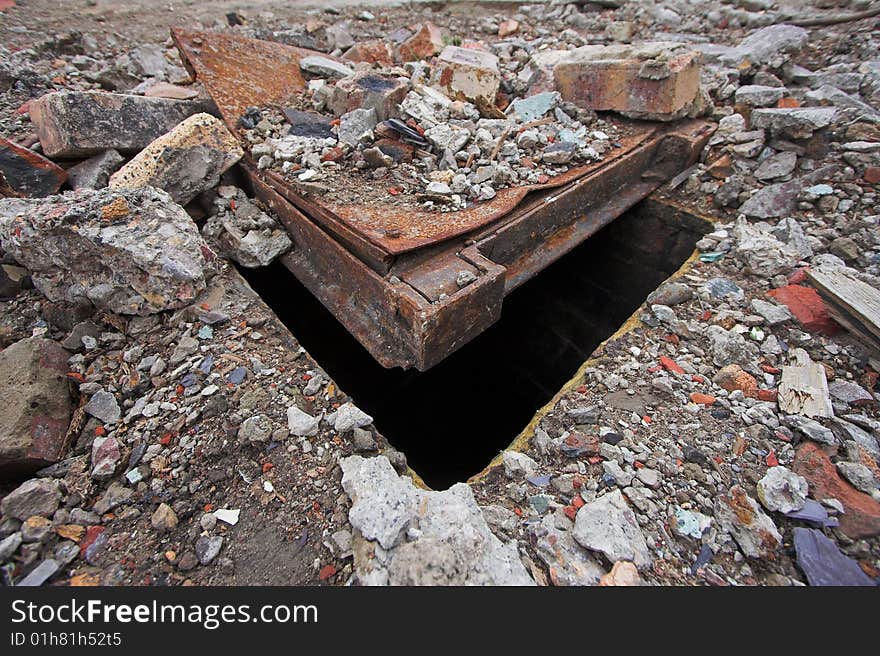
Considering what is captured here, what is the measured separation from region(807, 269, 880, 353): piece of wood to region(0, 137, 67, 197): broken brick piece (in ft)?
13.3

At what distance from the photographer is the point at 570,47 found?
164 inches

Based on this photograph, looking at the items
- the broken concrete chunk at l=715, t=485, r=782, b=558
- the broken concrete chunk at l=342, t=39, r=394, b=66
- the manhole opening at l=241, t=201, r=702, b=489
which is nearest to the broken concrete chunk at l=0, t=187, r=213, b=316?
the manhole opening at l=241, t=201, r=702, b=489

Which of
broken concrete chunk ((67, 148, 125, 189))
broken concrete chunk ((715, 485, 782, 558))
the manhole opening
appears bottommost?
the manhole opening

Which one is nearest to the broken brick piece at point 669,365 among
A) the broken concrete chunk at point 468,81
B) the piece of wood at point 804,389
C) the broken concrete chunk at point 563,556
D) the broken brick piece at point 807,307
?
the piece of wood at point 804,389

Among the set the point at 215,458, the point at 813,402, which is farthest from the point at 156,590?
the point at 813,402

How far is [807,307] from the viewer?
7.05ft

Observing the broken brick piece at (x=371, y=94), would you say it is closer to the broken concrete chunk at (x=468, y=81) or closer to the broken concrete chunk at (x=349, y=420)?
the broken concrete chunk at (x=468, y=81)

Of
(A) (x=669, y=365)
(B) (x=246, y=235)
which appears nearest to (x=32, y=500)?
(B) (x=246, y=235)

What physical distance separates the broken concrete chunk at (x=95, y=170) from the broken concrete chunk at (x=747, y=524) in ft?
11.1

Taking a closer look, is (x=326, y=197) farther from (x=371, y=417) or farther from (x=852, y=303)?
(x=852, y=303)

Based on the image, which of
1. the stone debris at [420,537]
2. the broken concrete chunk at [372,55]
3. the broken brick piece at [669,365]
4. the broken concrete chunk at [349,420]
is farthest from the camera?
the broken concrete chunk at [372,55]

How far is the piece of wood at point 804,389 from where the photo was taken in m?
1.78

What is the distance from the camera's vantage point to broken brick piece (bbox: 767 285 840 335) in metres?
2.07

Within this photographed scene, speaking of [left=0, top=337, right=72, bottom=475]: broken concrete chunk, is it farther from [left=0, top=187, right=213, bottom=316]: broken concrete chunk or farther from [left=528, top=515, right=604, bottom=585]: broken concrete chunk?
[left=528, top=515, right=604, bottom=585]: broken concrete chunk
